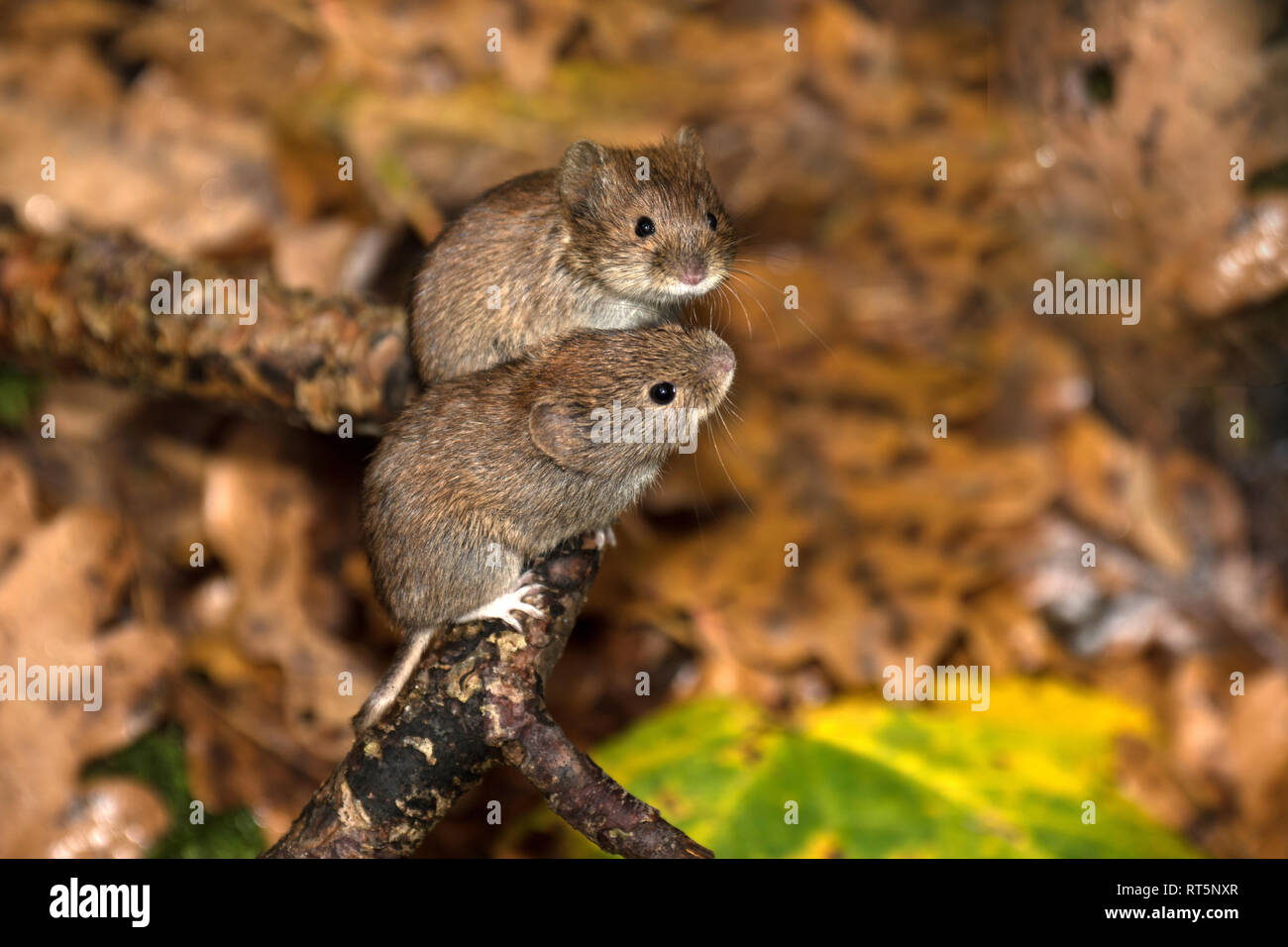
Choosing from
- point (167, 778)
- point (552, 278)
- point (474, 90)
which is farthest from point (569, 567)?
point (474, 90)

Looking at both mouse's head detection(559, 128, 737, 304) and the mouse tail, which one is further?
mouse's head detection(559, 128, 737, 304)

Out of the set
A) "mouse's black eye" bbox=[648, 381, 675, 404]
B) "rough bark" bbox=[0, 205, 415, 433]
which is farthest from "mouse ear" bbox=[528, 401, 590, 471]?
"rough bark" bbox=[0, 205, 415, 433]

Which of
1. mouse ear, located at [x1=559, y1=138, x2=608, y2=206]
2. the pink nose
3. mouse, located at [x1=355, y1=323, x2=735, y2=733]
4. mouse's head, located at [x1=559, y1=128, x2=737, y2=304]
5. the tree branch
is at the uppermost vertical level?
mouse ear, located at [x1=559, y1=138, x2=608, y2=206]

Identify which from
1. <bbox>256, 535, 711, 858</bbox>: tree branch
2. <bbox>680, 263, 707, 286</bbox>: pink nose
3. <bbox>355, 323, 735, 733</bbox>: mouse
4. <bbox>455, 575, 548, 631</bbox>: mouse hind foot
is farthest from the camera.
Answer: <bbox>680, 263, 707, 286</bbox>: pink nose

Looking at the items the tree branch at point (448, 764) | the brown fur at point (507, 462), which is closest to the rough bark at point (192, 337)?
the brown fur at point (507, 462)

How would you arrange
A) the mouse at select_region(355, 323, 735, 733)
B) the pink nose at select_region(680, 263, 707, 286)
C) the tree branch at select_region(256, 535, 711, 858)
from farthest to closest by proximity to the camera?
the pink nose at select_region(680, 263, 707, 286) < the mouse at select_region(355, 323, 735, 733) < the tree branch at select_region(256, 535, 711, 858)

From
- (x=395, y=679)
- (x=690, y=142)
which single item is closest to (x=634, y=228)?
(x=690, y=142)

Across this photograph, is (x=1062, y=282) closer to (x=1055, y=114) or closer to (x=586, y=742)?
(x=1055, y=114)

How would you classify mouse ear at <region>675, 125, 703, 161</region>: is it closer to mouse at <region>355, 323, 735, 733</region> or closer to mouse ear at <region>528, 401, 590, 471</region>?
mouse at <region>355, 323, 735, 733</region>
